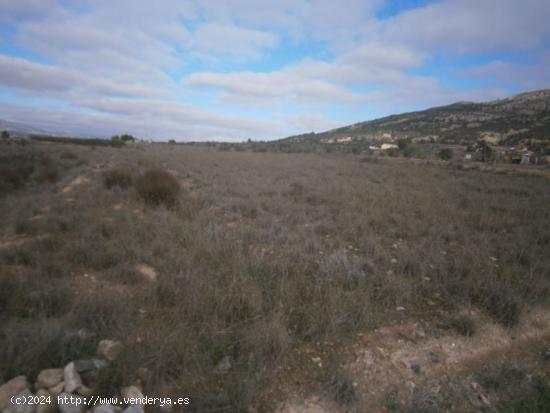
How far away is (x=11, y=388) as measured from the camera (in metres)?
2.18

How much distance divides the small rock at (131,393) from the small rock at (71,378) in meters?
0.35

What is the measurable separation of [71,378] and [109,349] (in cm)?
41

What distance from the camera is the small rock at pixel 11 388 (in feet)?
6.91

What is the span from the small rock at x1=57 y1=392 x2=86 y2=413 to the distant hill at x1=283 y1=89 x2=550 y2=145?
2642 inches

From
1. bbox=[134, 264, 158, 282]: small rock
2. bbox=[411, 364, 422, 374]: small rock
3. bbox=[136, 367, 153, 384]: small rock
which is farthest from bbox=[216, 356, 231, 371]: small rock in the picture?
bbox=[134, 264, 158, 282]: small rock

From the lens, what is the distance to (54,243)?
5.24 meters

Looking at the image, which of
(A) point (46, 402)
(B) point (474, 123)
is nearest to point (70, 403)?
(A) point (46, 402)

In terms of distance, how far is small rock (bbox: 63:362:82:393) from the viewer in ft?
7.45

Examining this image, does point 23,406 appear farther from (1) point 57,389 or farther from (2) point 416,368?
(2) point 416,368

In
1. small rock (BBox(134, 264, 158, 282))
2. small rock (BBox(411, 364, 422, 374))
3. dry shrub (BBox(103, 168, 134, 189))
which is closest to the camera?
small rock (BBox(411, 364, 422, 374))

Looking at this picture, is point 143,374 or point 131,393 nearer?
point 131,393

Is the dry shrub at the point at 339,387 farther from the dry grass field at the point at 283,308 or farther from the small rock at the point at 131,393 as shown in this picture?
the small rock at the point at 131,393

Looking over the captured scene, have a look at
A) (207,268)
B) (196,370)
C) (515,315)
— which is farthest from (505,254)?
(196,370)

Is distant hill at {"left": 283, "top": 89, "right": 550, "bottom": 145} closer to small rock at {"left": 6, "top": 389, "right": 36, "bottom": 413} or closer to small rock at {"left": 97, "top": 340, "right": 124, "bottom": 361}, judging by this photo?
small rock at {"left": 97, "top": 340, "right": 124, "bottom": 361}
